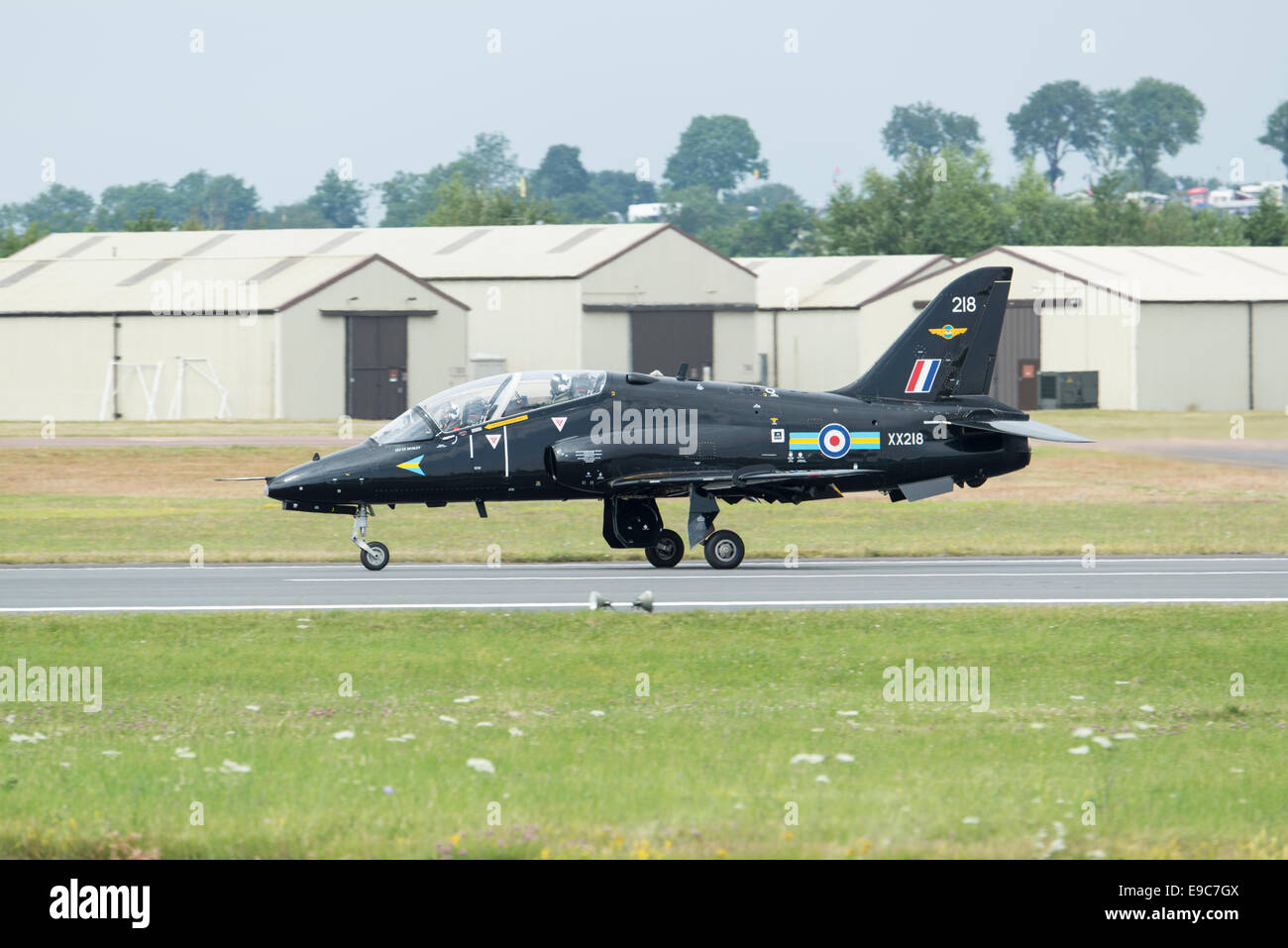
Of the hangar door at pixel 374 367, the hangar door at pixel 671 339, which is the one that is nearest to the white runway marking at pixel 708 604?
the hangar door at pixel 374 367

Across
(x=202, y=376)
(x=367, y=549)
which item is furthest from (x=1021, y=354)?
→ (x=367, y=549)

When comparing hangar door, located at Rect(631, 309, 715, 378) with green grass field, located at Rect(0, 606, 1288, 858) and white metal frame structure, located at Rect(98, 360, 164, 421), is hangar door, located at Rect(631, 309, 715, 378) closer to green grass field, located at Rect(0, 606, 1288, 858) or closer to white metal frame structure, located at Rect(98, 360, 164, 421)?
white metal frame structure, located at Rect(98, 360, 164, 421)

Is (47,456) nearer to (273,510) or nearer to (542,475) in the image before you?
(273,510)

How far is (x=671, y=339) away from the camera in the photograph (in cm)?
7769

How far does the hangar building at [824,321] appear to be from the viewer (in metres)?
83.1

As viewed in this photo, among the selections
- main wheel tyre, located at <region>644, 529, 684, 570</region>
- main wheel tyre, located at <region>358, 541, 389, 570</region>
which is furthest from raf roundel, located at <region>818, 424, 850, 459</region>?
main wheel tyre, located at <region>358, 541, 389, 570</region>

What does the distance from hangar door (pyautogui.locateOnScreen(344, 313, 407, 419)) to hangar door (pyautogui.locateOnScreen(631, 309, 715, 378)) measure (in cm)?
1117

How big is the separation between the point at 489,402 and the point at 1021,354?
5798 centimetres

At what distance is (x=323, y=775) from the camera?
11273mm

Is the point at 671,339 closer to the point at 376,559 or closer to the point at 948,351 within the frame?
the point at 948,351

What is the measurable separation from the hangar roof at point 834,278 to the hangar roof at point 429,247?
8320 mm

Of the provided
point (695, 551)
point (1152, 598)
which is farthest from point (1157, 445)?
point (1152, 598)

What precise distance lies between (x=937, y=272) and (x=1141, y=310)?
10420mm

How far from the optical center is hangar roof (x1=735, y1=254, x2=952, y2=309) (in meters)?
84.9
